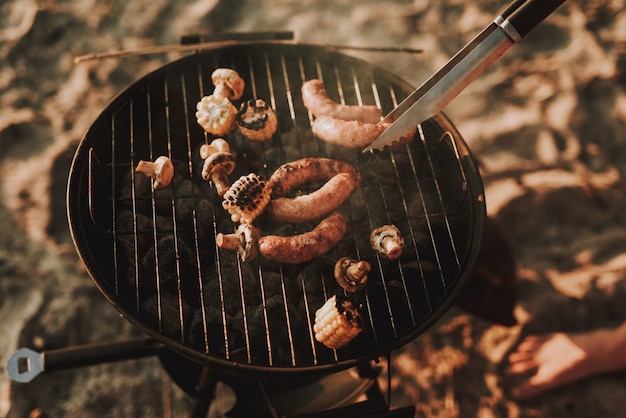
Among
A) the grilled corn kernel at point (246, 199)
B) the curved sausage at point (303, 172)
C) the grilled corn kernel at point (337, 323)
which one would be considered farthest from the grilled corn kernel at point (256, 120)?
the grilled corn kernel at point (337, 323)

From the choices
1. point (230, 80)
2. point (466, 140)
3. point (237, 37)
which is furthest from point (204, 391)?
point (466, 140)

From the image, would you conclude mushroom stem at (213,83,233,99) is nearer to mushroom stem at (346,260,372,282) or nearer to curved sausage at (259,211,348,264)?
curved sausage at (259,211,348,264)

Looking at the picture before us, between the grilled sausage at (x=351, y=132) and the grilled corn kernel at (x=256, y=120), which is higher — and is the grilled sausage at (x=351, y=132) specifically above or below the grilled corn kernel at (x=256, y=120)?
below

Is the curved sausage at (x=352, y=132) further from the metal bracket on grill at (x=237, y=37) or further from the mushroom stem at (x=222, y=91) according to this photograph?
the metal bracket on grill at (x=237, y=37)

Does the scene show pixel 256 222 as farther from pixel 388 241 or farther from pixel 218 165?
pixel 388 241

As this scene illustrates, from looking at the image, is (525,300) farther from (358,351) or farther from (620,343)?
(358,351)

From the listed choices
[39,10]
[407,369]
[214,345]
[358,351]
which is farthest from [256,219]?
[39,10]

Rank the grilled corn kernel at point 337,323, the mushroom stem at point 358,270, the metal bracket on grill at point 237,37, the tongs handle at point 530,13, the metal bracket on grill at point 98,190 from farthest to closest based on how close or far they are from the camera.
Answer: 1. the metal bracket on grill at point 237,37
2. the metal bracket on grill at point 98,190
3. the mushroom stem at point 358,270
4. the grilled corn kernel at point 337,323
5. the tongs handle at point 530,13
